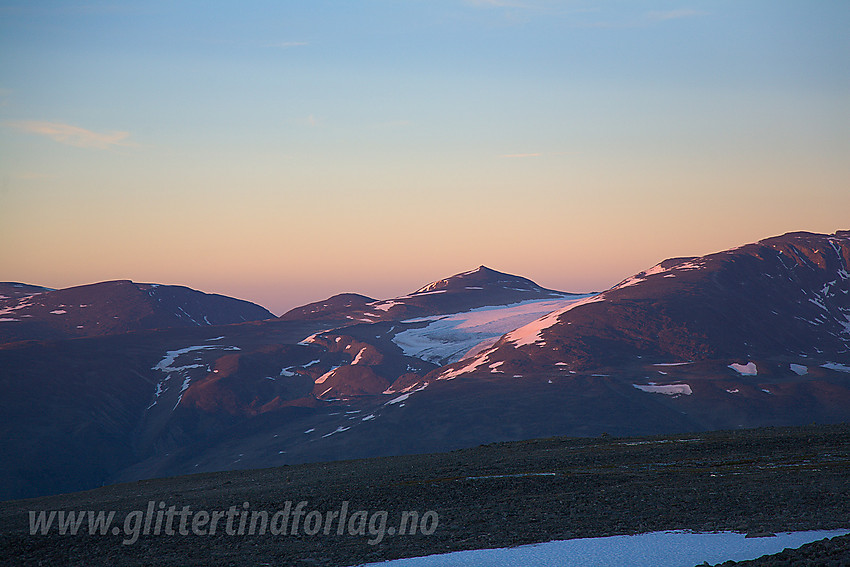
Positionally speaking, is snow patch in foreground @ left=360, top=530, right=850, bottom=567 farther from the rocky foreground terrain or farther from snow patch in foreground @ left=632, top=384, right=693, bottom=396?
snow patch in foreground @ left=632, top=384, right=693, bottom=396

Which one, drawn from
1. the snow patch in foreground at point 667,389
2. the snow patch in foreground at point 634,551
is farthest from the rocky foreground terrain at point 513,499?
the snow patch in foreground at point 667,389

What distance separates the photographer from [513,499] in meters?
31.7

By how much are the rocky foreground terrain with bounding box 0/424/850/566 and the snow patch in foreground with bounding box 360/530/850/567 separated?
1.00 meters

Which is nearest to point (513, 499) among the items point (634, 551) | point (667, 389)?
point (634, 551)

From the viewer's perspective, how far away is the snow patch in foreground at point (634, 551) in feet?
65.7

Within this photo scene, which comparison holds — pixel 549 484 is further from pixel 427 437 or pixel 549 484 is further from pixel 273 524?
pixel 427 437

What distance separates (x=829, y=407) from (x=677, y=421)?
3423cm

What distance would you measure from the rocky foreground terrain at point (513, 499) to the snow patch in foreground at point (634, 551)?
1.00m

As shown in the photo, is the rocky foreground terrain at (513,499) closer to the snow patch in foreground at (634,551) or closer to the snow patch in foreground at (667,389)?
the snow patch in foreground at (634,551)

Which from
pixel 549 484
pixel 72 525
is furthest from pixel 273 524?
pixel 549 484

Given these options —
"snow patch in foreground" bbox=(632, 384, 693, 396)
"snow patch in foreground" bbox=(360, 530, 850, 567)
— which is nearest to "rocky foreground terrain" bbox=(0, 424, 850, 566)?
"snow patch in foreground" bbox=(360, 530, 850, 567)

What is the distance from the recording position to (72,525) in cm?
3206

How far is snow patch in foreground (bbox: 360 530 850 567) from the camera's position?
20031 mm

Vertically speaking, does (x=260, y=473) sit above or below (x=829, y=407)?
above
